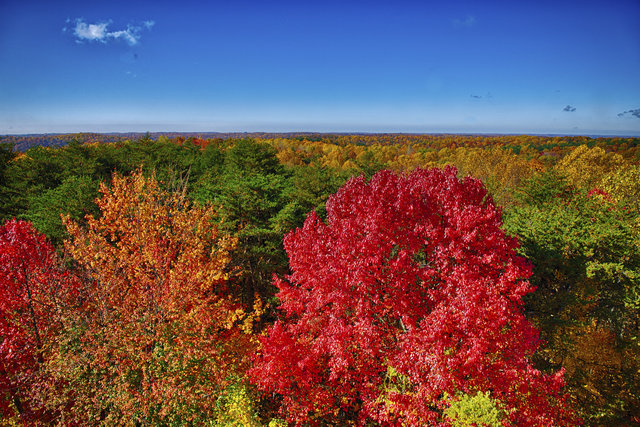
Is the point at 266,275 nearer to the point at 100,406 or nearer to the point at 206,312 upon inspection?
the point at 206,312

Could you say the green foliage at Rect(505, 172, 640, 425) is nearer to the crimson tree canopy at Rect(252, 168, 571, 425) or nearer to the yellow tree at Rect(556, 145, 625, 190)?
the crimson tree canopy at Rect(252, 168, 571, 425)

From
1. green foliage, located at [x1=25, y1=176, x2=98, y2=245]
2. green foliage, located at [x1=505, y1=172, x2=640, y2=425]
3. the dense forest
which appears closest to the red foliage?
the dense forest

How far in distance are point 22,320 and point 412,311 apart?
46.9ft

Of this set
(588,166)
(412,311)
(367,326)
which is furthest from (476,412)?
(588,166)

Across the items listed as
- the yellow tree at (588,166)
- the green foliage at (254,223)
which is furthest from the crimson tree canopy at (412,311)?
the yellow tree at (588,166)

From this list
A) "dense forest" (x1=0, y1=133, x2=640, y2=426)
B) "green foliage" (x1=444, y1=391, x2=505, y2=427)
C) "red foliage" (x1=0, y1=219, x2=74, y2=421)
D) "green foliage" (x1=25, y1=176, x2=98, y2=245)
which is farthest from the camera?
"green foliage" (x1=25, y1=176, x2=98, y2=245)

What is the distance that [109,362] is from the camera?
34.5 feet

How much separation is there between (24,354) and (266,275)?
51.1 feet

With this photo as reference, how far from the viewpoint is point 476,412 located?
8891 millimetres

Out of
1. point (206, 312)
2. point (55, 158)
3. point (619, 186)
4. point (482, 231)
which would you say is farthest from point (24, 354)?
point (619, 186)

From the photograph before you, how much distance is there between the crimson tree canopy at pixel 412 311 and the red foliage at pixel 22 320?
742cm

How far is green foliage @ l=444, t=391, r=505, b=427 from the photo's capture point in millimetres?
8602

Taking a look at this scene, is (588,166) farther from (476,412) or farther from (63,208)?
(63,208)

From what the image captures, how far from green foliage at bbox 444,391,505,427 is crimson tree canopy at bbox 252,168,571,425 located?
52cm
